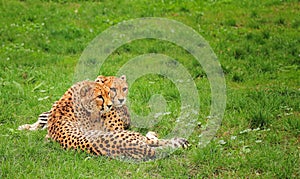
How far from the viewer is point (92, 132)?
684 cm

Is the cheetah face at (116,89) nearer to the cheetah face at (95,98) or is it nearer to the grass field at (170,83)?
the cheetah face at (95,98)

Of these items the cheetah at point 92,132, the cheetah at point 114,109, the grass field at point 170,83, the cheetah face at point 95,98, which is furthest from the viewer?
the cheetah at point 114,109

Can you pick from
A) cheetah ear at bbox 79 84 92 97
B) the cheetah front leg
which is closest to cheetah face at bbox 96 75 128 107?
cheetah ear at bbox 79 84 92 97

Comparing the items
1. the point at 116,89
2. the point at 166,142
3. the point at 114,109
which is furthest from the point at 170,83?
the point at 166,142

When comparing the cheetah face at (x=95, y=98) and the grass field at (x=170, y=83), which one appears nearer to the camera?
the grass field at (x=170, y=83)

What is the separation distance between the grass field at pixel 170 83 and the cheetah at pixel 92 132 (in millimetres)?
146

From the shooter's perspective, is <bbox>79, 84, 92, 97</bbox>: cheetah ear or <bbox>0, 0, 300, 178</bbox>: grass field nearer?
<bbox>0, 0, 300, 178</bbox>: grass field

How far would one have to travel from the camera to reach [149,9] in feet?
46.8

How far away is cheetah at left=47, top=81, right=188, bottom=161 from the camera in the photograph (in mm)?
6434

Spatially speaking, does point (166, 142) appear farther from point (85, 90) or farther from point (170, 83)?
point (170, 83)

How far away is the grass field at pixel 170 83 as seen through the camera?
626 centimetres

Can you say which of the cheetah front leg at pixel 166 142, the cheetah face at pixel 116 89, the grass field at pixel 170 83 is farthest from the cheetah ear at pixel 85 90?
the cheetah front leg at pixel 166 142

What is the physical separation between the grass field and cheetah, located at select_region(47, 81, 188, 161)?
15 centimetres

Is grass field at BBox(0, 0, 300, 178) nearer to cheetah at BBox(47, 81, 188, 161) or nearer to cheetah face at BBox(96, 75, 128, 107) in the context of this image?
cheetah at BBox(47, 81, 188, 161)
